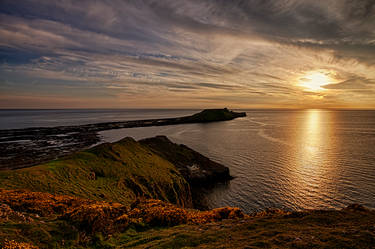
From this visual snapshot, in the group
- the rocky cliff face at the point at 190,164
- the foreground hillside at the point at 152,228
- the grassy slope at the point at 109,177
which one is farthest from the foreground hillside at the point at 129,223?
the rocky cliff face at the point at 190,164

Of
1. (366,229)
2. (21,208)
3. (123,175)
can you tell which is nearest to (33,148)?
(123,175)

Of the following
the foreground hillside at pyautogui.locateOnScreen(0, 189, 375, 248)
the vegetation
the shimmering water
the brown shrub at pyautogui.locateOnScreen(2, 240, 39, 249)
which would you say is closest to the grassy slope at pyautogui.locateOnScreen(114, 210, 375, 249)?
the foreground hillside at pyautogui.locateOnScreen(0, 189, 375, 248)

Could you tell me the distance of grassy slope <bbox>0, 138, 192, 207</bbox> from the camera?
2259 cm

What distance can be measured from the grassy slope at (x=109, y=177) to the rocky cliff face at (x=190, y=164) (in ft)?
26.6

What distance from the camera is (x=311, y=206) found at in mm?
34875

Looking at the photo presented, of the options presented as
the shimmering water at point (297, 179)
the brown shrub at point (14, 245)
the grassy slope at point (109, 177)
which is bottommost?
the shimmering water at point (297, 179)

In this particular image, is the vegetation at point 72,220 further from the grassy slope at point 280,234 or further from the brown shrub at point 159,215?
the grassy slope at point 280,234

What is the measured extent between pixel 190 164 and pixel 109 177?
26.4m

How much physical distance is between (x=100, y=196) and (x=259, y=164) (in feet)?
157

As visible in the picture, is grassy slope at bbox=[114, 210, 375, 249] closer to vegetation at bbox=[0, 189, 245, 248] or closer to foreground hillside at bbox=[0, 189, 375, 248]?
foreground hillside at bbox=[0, 189, 375, 248]

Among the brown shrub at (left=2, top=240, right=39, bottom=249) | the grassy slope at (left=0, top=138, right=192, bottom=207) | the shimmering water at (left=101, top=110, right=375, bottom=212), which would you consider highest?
the brown shrub at (left=2, top=240, right=39, bottom=249)

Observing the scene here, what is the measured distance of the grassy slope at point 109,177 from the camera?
74.1ft

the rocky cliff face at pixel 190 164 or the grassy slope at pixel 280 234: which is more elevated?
the grassy slope at pixel 280 234

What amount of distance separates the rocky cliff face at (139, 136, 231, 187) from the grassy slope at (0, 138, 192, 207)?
8121mm
